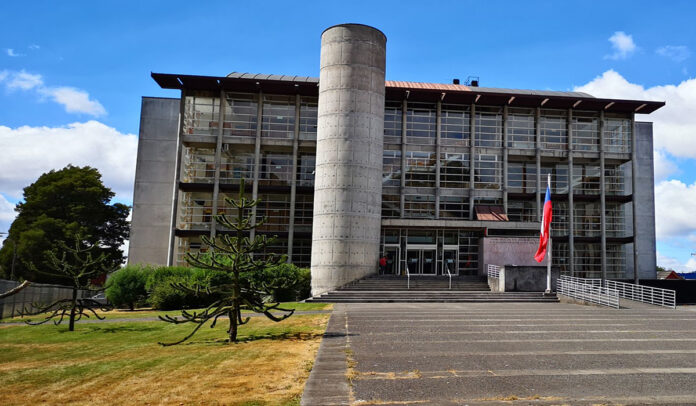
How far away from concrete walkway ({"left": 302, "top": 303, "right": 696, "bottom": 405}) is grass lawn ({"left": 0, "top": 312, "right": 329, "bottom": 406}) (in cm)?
71

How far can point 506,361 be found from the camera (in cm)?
938

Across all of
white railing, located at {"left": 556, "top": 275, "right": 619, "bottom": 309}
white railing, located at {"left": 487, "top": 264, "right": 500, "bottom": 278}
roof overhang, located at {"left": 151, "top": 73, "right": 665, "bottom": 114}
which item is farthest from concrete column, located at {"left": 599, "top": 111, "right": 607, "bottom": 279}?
white railing, located at {"left": 556, "top": 275, "right": 619, "bottom": 309}

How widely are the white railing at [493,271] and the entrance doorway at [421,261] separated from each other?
509 centimetres

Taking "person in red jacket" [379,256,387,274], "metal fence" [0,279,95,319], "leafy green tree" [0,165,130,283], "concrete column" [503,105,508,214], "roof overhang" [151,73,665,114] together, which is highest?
"roof overhang" [151,73,665,114]

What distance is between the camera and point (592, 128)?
41656 mm

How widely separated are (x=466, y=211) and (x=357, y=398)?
34076mm

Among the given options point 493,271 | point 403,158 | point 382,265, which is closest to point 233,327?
point 382,265

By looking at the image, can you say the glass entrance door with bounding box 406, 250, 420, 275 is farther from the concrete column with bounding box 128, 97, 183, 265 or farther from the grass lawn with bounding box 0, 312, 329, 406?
the grass lawn with bounding box 0, 312, 329, 406

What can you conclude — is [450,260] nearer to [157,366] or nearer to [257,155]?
[257,155]

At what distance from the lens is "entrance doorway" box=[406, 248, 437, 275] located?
120 ft

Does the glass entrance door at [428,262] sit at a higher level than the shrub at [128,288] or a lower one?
higher

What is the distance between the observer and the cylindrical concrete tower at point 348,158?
105 ft

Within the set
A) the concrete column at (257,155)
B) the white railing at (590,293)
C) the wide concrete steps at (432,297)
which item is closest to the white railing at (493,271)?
the wide concrete steps at (432,297)

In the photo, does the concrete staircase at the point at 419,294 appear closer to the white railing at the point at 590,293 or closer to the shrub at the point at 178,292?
the white railing at the point at 590,293
